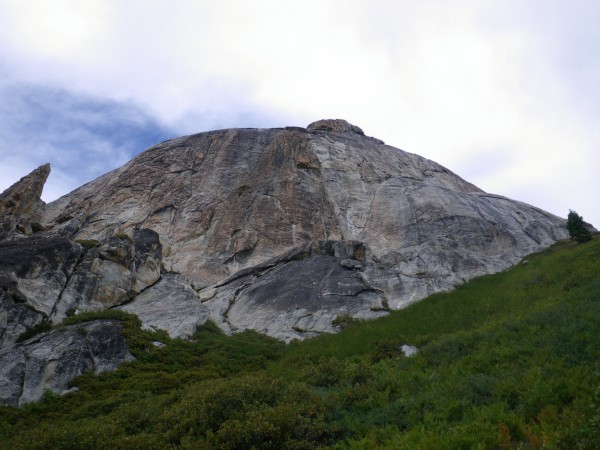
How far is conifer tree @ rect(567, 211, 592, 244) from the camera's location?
38.8 m

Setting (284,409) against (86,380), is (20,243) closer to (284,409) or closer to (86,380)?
(86,380)

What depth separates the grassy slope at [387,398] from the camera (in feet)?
33.2

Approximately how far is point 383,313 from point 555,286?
1080 centimetres

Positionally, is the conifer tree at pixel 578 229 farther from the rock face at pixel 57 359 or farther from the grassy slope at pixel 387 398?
the rock face at pixel 57 359

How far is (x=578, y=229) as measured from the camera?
131 feet

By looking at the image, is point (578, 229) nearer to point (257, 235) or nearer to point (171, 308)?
point (257, 235)

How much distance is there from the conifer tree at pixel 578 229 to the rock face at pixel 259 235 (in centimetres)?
579

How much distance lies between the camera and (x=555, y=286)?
77.6ft

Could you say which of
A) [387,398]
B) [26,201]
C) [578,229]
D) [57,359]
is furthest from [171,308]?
[578,229]

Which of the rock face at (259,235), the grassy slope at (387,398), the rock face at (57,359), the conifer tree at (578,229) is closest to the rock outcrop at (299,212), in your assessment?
the rock face at (259,235)

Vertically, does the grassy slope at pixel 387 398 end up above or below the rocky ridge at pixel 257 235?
below

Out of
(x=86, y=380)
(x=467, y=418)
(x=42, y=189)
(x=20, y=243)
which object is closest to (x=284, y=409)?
(x=467, y=418)

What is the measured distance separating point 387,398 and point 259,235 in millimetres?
35364

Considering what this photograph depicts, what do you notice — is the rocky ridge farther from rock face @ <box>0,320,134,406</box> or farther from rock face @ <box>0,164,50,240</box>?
rock face @ <box>0,320,134,406</box>
